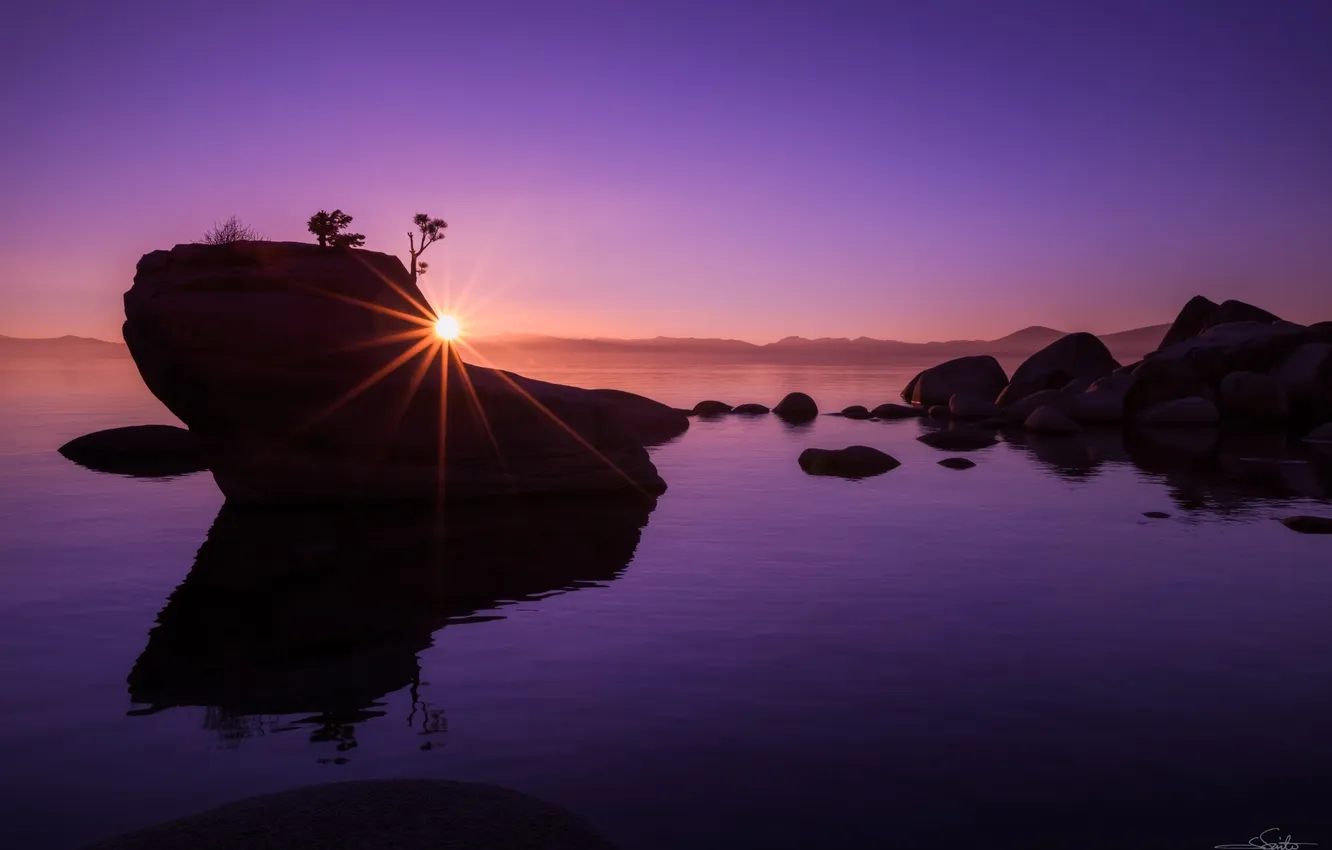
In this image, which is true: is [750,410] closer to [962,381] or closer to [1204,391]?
[962,381]

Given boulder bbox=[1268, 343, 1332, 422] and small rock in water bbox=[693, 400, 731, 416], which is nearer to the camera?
boulder bbox=[1268, 343, 1332, 422]

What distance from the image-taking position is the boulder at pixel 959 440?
1401 inches

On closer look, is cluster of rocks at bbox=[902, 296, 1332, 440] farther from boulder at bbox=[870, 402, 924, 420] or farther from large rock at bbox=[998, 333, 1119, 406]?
boulder at bbox=[870, 402, 924, 420]

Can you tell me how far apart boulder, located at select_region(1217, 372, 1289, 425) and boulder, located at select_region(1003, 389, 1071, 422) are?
27.0 ft

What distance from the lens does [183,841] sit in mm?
5242

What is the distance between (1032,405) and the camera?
1828 inches

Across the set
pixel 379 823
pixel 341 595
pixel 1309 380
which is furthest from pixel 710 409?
pixel 379 823

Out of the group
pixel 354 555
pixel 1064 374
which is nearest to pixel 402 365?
pixel 354 555

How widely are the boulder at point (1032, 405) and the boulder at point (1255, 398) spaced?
27.0 feet

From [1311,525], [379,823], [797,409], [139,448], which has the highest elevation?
[797,409]

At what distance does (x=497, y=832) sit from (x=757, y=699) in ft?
12.9

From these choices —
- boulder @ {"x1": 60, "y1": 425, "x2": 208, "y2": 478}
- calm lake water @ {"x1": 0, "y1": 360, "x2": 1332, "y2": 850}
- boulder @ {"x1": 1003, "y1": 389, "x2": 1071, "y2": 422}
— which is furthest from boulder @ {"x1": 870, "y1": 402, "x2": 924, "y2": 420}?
boulder @ {"x1": 60, "y1": 425, "x2": 208, "y2": 478}

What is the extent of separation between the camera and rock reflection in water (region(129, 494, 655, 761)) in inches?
355

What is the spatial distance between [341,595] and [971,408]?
44.1 metres
